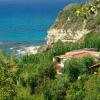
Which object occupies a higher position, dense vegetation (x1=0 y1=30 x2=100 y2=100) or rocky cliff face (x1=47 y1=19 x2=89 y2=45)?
rocky cliff face (x1=47 y1=19 x2=89 y2=45)

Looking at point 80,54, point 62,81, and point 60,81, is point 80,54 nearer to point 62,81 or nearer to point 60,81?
point 62,81

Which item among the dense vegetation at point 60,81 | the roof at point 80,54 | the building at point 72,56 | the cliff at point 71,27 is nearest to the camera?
the dense vegetation at point 60,81

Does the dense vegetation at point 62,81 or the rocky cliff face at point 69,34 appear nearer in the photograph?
the dense vegetation at point 62,81

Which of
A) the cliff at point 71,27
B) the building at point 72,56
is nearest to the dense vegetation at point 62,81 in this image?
the building at point 72,56

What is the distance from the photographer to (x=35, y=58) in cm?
5516

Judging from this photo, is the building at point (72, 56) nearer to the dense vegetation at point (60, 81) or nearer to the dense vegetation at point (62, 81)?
the dense vegetation at point (62, 81)

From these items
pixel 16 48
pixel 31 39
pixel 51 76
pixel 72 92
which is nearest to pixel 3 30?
pixel 31 39

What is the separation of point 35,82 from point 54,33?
3771 cm

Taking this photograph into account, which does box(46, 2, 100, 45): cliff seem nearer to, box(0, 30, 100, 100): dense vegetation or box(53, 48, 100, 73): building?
box(53, 48, 100, 73): building

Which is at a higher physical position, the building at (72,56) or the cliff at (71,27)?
the cliff at (71,27)

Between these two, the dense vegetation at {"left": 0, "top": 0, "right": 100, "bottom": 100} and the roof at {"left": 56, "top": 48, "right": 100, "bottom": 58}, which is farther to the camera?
the roof at {"left": 56, "top": 48, "right": 100, "bottom": 58}

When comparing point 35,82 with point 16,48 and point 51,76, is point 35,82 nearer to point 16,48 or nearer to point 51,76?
point 51,76

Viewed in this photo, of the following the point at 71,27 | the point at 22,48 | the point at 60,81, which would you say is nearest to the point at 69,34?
the point at 71,27

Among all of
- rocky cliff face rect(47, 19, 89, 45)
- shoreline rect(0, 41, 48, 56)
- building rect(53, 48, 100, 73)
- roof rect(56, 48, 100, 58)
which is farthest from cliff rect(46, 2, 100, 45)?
building rect(53, 48, 100, 73)
